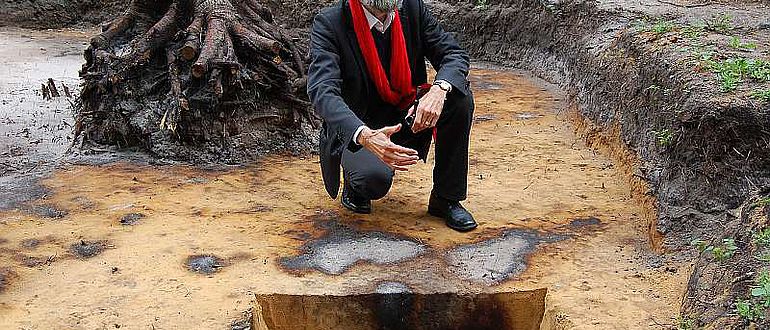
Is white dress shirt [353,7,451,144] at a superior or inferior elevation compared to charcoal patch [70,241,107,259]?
superior

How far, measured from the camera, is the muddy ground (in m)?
3.38

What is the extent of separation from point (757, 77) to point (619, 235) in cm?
98

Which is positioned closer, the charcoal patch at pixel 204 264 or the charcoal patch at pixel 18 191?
the charcoal patch at pixel 204 264

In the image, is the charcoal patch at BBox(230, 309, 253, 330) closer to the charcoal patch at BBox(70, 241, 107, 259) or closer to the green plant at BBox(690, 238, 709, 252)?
the charcoal patch at BBox(70, 241, 107, 259)

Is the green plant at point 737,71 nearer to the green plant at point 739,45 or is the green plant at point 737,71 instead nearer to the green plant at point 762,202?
the green plant at point 739,45

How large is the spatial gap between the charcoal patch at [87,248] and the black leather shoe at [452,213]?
152 cm

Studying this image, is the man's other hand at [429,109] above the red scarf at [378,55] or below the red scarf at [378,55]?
below

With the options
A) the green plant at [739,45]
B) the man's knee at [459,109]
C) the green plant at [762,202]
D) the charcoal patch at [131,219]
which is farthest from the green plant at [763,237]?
the charcoal patch at [131,219]

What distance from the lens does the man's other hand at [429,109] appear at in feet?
12.4

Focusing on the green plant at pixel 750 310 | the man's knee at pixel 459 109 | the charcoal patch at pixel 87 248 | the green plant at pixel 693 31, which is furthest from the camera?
the green plant at pixel 693 31

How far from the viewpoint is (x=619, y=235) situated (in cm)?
404

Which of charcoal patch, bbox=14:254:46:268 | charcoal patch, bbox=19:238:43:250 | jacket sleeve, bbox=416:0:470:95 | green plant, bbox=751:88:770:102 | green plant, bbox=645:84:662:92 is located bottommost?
charcoal patch, bbox=19:238:43:250

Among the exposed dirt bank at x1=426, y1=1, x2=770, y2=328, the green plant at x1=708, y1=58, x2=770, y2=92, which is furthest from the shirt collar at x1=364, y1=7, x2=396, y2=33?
the green plant at x1=708, y1=58, x2=770, y2=92

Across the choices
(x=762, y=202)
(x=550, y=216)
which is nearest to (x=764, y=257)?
(x=762, y=202)
